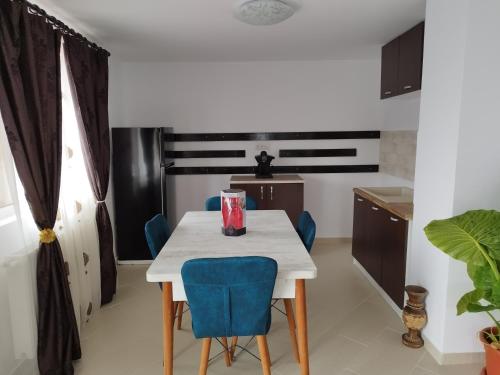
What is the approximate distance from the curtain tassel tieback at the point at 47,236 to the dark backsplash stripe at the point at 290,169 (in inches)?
97.3

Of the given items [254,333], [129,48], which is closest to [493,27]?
[254,333]

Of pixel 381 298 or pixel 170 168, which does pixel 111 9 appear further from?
pixel 381 298

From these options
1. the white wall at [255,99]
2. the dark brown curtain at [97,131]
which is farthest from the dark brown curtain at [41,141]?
the white wall at [255,99]

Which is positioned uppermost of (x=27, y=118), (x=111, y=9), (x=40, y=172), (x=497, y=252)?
(x=111, y=9)

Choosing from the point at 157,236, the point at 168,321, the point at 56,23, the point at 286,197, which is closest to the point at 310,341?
the point at 168,321

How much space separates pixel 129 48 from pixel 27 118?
6.44ft

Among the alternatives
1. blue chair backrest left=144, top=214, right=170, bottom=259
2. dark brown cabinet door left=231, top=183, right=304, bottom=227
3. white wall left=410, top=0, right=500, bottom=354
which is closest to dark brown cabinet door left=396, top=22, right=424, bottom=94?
white wall left=410, top=0, right=500, bottom=354

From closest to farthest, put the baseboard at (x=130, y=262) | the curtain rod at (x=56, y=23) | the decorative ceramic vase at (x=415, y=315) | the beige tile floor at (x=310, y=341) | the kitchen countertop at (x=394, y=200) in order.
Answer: the curtain rod at (x=56, y=23)
the beige tile floor at (x=310, y=341)
the decorative ceramic vase at (x=415, y=315)
the kitchen countertop at (x=394, y=200)
the baseboard at (x=130, y=262)

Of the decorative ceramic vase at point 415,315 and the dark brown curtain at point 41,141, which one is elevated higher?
the dark brown curtain at point 41,141

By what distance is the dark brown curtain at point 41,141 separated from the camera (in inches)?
77.9

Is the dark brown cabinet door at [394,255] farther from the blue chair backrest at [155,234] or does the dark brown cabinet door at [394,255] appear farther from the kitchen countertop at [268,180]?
the blue chair backrest at [155,234]

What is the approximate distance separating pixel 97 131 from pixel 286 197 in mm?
2227

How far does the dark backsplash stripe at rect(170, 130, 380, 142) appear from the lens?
4.62 metres

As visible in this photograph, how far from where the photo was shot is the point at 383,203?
3.09 m
